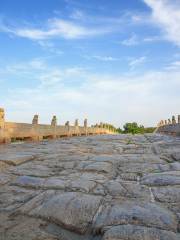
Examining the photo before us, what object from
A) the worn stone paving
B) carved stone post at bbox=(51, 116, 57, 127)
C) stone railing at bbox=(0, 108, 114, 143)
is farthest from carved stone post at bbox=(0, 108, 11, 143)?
the worn stone paving

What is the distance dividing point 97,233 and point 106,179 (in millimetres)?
1586

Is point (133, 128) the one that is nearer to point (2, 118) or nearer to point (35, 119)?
point (35, 119)

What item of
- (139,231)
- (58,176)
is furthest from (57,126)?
(139,231)

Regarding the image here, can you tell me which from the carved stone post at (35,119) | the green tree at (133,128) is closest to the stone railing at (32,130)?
the carved stone post at (35,119)

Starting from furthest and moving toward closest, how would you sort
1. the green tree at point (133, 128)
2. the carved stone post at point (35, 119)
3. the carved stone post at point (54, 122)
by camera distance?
the green tree at point (133, 128)
the carved stone post at point (54, 122)
the carved stone post at point (35, 119)

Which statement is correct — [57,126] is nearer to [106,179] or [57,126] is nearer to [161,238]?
[106,179]

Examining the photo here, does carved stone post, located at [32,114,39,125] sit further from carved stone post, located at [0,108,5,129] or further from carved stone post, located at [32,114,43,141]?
carved stone post, located at [0,108,5,129]

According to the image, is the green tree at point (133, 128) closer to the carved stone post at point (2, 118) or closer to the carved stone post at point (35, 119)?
the carved stone post at point (35, 119)

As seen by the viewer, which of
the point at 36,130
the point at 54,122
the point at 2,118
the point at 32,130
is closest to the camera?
the point at 2,118

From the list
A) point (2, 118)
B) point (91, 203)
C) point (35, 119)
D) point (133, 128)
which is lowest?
point (91, 203)

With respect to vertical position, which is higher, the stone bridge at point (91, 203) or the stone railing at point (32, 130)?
the stone railing at point (32, 130)

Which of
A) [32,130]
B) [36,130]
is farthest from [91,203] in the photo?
[36,130]

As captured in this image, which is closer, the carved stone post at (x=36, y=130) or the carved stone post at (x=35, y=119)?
the carved stone post at (x=36, y=130)

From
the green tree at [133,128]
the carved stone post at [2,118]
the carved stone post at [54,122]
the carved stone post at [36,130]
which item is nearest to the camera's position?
the carved stone post at [2,118]
